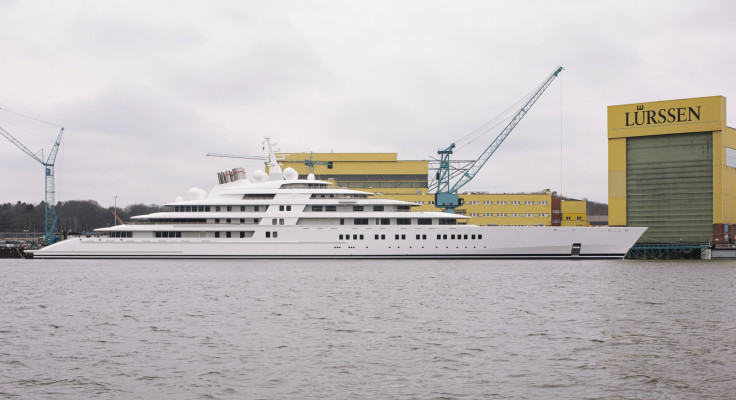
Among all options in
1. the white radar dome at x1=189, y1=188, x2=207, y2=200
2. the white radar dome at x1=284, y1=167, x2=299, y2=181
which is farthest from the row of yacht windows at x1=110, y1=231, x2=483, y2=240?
the white radar dome at x1=284, y1=167, x2=299, y2=181

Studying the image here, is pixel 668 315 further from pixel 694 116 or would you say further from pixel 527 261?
pixel 694 116

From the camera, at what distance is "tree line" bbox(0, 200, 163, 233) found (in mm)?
158125

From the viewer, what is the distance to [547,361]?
54.3 feet

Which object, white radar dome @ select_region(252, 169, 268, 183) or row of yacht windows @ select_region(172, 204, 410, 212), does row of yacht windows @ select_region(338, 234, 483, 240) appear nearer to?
row of yacht windows @ select_region(172, 204, 410, 212)

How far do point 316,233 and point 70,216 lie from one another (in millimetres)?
122874

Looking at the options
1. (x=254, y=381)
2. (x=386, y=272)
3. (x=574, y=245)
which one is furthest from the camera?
(x=574, y=245)

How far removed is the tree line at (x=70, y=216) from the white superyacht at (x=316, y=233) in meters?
95.8

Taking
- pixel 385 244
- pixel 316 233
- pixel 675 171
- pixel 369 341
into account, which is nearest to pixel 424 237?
pixel 385 244

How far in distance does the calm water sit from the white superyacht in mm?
22529

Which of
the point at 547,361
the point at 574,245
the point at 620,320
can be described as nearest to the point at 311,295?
the point at 620,320

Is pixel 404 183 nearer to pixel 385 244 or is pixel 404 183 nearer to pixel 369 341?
pixel 385 244

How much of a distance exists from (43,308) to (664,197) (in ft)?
237

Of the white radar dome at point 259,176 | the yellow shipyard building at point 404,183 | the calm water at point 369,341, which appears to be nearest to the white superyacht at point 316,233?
the white radar dome at point 259,176

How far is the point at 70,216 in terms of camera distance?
16362 cm
